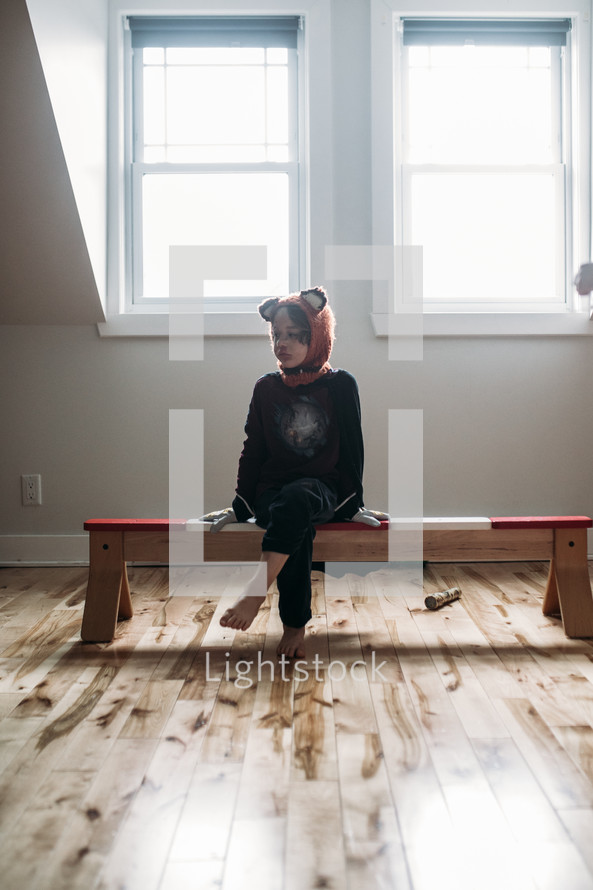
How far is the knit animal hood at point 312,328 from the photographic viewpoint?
1880mm

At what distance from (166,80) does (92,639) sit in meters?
2.31

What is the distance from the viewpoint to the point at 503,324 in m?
2.81

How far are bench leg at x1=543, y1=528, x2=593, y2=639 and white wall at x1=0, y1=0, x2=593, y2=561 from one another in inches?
36.9

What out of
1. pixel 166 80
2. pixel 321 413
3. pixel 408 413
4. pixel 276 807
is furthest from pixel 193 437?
pixel 276 807

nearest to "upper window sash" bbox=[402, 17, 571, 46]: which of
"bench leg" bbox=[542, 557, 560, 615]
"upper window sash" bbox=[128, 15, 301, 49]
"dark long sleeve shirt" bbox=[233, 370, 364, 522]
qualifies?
"upper window sash" bbox=[128, 15, 301, 49]

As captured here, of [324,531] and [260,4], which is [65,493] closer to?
[324,531]

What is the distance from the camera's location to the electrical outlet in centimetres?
285

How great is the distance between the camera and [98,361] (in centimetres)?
284

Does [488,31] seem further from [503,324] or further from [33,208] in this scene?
[33,208]

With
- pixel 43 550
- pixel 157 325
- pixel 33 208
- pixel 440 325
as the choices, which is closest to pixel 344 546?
pixel 440 325

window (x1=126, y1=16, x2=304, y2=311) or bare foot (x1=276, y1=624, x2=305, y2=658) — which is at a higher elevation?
window (x1=126, y1=16, x2=304, y2=311)

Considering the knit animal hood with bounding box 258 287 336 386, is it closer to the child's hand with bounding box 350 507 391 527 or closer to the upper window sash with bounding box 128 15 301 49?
→ the child's hand with bounding box 350 507 391 527

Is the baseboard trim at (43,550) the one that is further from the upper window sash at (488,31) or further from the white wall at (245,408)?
the upper window sash at (488,31)

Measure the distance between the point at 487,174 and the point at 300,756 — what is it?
8.35 feet
